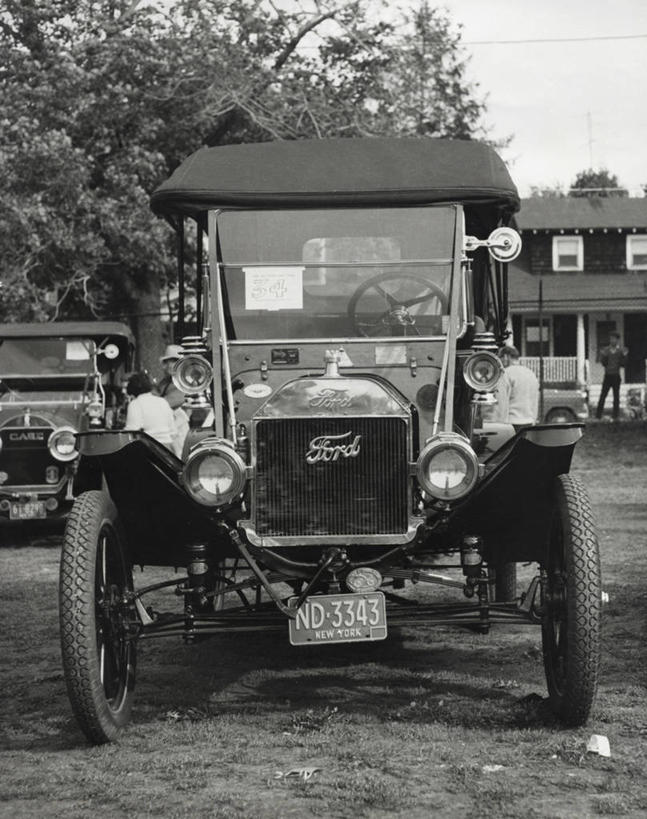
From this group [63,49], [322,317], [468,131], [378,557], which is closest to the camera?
[378,557]

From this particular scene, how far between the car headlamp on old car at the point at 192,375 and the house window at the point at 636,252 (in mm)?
32472

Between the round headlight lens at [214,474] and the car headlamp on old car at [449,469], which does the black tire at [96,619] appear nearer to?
the round headlight lens at [214,474]

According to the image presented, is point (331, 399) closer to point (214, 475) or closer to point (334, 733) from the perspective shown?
point (214, 475)

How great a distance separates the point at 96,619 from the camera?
5066 mm

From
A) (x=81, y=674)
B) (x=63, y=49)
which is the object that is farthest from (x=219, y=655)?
(x=63, y=49)

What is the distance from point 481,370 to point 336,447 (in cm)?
98

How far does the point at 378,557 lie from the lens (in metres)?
5.31

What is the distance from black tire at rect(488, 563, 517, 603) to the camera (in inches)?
290

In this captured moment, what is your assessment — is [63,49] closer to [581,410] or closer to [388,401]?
[581,410]

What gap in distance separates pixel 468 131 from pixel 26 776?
76.2ft

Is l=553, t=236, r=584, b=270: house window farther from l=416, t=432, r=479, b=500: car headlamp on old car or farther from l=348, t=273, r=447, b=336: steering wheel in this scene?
l=416, t=432, r=479, b=500: car headlamp on old car

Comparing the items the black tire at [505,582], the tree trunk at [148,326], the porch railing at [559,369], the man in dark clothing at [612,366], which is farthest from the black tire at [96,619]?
the porch railing at [559,369]

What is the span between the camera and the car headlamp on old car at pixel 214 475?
5.10 m

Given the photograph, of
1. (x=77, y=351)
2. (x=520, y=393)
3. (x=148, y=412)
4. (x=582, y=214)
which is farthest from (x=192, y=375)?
(x=582, y=214)
